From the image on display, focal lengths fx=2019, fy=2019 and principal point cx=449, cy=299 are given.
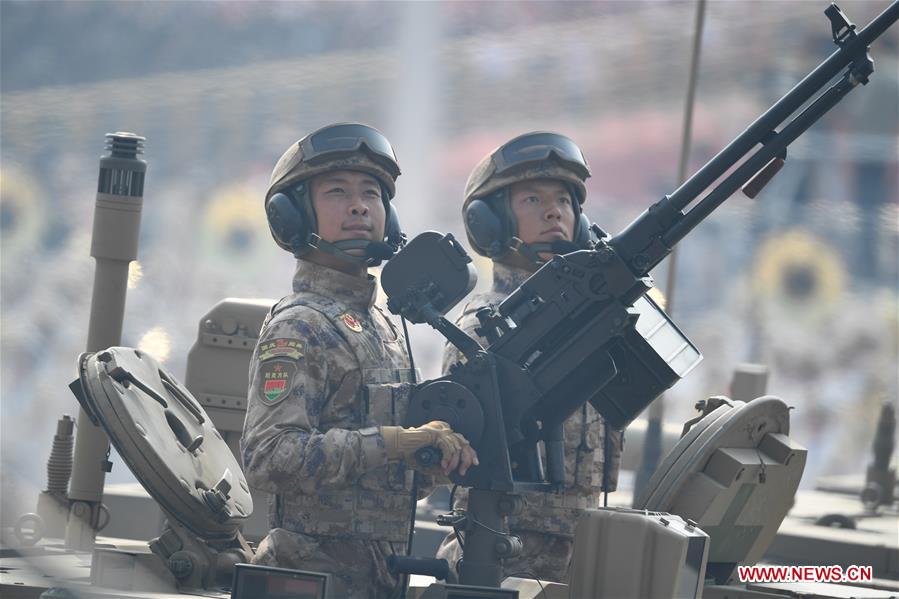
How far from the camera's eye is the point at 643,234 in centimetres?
577

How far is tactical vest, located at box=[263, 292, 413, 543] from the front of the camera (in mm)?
5828

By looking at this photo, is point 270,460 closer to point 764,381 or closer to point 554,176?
point 554,176

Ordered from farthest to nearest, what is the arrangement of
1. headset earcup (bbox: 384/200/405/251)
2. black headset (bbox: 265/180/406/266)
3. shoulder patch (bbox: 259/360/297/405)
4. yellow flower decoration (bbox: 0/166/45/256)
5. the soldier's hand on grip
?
yellow flower decoration (bbox: 0/166/45/256)
headset earcup (bbox: 384/200/405/251)
black headset (bbox: 265/180/406/266)
shoulder patch (bbox: 259/360/297/405)
the soldier's hand on grip

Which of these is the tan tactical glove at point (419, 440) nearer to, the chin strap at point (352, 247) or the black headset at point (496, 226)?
the chin strap at point (352, 247)

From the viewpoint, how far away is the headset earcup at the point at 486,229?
283 inches

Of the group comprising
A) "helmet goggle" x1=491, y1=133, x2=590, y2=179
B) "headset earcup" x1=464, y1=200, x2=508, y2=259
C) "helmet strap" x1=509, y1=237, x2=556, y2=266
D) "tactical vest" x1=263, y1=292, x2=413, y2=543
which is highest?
"helmet goggle" x1=491, y1=133, x2=590, y2=179

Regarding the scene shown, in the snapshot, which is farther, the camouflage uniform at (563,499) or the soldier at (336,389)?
the camouflage uniform at (563,499)

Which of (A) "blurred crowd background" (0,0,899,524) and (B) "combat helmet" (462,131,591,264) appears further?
(A) "blurred crowd background" (0,0,899,524)

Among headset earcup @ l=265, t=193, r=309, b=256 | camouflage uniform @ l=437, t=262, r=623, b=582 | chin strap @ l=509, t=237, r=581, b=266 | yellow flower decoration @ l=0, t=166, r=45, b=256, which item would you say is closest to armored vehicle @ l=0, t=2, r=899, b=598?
headset earcup @ l=265, t=193, r=309, b=256

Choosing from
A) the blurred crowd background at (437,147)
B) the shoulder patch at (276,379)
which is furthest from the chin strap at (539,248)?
the blurred crowd background at (437,147)

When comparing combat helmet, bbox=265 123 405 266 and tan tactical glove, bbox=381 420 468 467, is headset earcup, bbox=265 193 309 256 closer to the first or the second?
combat helmet, bbox=265 123 405 266

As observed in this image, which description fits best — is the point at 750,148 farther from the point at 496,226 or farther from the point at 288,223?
the point at 496,226

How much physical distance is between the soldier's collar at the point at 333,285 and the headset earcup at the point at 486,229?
1094 mm

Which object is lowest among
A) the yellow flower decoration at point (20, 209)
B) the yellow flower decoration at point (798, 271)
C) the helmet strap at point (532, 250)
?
the helmet strap at point (532, 250)
